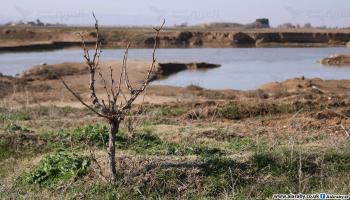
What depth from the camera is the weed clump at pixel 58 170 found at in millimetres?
6414

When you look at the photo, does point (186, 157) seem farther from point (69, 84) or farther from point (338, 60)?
point (338, 60)

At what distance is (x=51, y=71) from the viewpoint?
81.7ft

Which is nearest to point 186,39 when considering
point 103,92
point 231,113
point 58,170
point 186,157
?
point 103,92

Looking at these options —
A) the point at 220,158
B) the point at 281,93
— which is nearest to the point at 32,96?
the point at 281,93

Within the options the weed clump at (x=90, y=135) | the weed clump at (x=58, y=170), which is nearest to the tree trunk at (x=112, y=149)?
the weed clump at (x=58, y=170)

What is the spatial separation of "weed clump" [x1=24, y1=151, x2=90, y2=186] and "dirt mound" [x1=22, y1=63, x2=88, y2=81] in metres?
18.3

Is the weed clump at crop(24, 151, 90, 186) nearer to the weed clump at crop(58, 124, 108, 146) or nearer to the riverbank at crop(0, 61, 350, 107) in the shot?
the weed clump at crop(58, 124, 108, 146)

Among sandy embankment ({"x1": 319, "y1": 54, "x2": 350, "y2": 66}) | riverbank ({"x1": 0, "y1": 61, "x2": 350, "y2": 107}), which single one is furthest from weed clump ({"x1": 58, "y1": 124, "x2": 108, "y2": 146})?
sandy embankment ({"x1": 319, "y1": 54, "x2": 350, "y2": 66})

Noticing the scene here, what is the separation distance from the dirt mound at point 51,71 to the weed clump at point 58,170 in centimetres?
1828

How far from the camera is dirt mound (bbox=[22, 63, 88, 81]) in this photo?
25.5 metres

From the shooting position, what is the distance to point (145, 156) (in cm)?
674

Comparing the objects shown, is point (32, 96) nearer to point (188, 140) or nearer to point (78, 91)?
point (78, 91)

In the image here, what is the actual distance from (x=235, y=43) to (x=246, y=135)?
46245mm

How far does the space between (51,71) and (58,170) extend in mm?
18846
